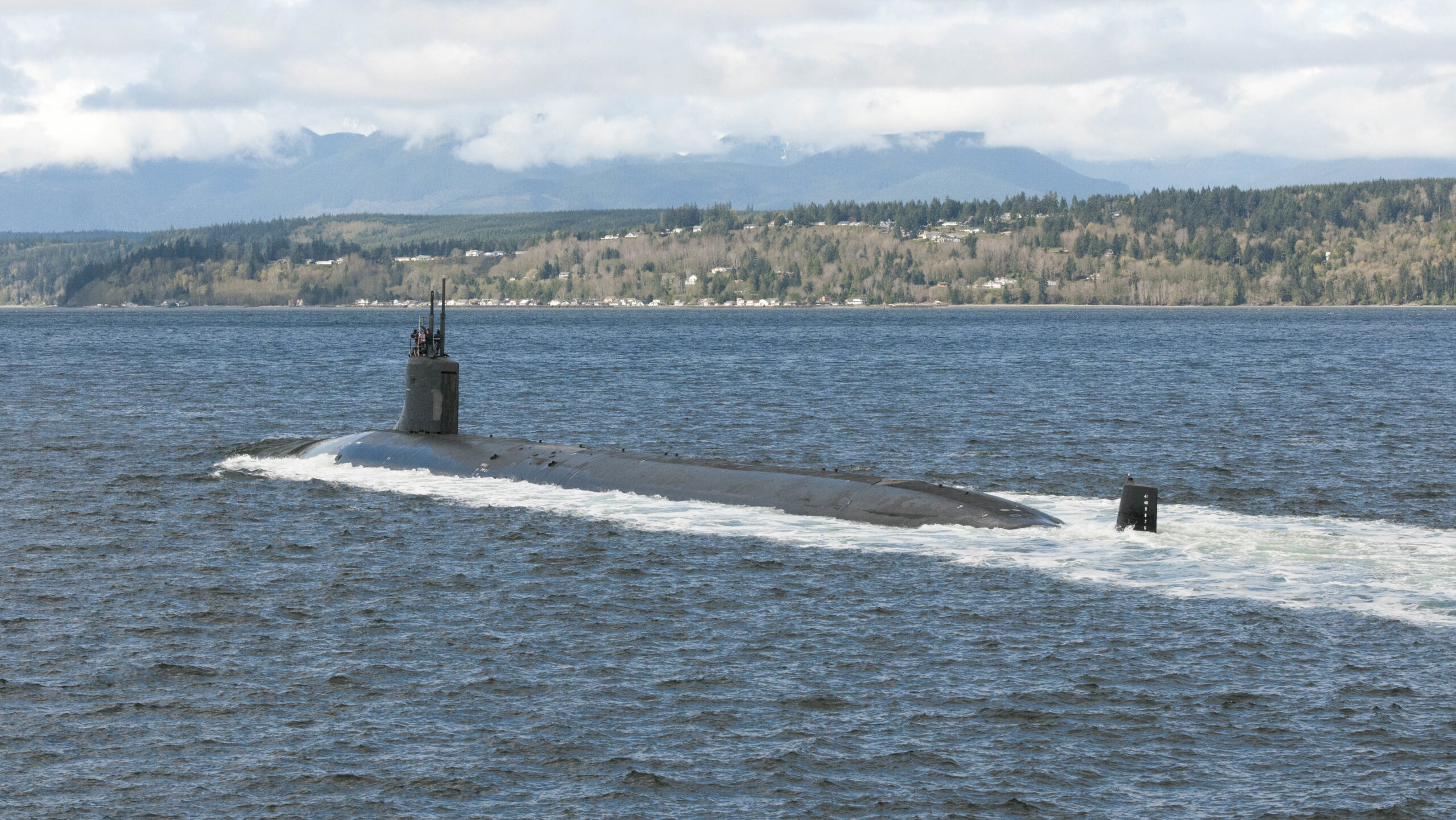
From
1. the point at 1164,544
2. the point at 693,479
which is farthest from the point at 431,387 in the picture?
the point at 1164,544

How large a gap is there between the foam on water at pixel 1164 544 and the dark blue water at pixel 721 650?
5.9 inches

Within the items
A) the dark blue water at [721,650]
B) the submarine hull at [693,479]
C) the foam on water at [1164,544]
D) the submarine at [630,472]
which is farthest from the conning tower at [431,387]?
the foam on water at [1164,544]

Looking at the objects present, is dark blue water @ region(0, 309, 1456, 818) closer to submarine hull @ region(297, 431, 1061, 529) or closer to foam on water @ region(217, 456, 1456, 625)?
foam on water @ region(217, 456, 1456, 625)

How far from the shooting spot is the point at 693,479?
3753 cm

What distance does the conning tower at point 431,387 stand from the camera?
4375 cm

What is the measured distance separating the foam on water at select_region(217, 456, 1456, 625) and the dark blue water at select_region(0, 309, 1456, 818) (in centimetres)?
15

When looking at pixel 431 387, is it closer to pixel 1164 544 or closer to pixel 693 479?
pixel 693 479

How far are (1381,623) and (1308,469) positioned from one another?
23957mm

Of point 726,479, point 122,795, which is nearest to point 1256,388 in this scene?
point 726,479

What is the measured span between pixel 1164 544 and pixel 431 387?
23454 millimetres

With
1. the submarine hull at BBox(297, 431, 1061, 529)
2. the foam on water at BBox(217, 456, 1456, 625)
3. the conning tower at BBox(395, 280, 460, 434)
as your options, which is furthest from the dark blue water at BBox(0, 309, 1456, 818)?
the conning tower at BBox(395, 280, 460, 434)

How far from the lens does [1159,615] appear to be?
25016 millimetres

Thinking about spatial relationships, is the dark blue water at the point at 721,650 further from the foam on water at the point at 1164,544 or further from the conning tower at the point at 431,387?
the conning tower at the point at 431,387

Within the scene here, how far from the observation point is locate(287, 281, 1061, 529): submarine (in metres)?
33.6
